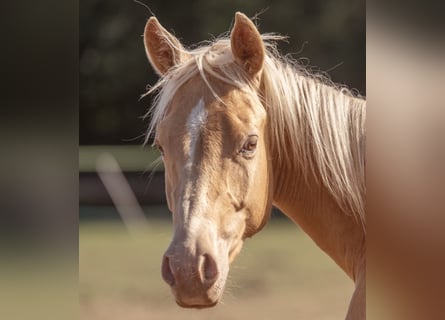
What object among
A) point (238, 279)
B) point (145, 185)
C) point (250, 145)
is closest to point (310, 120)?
point (250, 145)

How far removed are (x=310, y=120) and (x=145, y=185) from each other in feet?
19.1

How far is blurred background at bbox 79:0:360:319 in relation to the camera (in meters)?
5.89

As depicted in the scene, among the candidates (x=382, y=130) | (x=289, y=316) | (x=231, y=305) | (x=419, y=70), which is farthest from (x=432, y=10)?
(x=231, y=305)

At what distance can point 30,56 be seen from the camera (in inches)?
54.4

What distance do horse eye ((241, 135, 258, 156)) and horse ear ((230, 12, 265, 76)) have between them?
8.2 inches

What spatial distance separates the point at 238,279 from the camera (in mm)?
5680

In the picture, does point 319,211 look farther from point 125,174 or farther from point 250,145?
point 125,174

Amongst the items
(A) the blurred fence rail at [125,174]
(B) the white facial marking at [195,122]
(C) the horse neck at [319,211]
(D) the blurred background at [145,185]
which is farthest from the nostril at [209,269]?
(A) the blurred fence rail at [125,174]

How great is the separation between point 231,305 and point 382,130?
16.3 ft

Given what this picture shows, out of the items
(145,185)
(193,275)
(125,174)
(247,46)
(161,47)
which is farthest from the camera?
(145,185)

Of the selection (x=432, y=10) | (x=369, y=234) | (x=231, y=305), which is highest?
(x=432, y=10)

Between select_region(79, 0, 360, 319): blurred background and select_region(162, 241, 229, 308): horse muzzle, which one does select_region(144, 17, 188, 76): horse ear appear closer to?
select_region(162, 241, 229, 308): horse muzzle

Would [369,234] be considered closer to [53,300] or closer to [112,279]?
[53,300]

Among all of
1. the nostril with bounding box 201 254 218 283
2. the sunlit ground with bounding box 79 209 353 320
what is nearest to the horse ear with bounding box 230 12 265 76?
the nostril with bounding box 201 254 218 283
